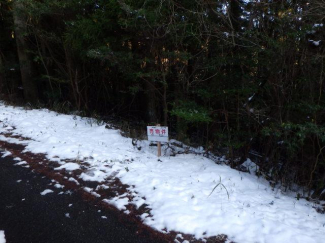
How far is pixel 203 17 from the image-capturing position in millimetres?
5680

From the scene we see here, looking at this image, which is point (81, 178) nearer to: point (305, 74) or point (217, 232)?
point (217, 232)

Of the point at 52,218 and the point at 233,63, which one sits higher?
the point at 233,63

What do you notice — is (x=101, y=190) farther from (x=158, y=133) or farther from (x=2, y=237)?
(x=158, y=133)

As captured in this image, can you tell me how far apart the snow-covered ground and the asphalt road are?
0.35 metres

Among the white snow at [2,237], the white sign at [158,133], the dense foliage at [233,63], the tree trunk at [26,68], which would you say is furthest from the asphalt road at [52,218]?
the tree trunk at [26,68]

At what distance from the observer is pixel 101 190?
413 cm

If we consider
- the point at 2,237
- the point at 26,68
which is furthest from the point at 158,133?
the point at 26,68

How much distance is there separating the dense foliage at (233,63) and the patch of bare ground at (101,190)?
7.50 ft

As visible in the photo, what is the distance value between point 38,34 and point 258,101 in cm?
803

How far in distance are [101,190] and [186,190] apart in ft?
4.35

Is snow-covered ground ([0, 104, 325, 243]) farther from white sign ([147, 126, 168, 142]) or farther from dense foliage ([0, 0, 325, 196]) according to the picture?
dense foliage ([0, 0, 325, 196])

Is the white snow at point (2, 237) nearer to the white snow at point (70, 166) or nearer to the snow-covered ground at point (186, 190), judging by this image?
the snow-covered ground at point (186, 190)

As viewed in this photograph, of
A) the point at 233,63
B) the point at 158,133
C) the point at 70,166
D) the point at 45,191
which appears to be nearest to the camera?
the point at 45,191

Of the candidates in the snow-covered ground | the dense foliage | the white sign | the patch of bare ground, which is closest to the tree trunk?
the dense foliage
